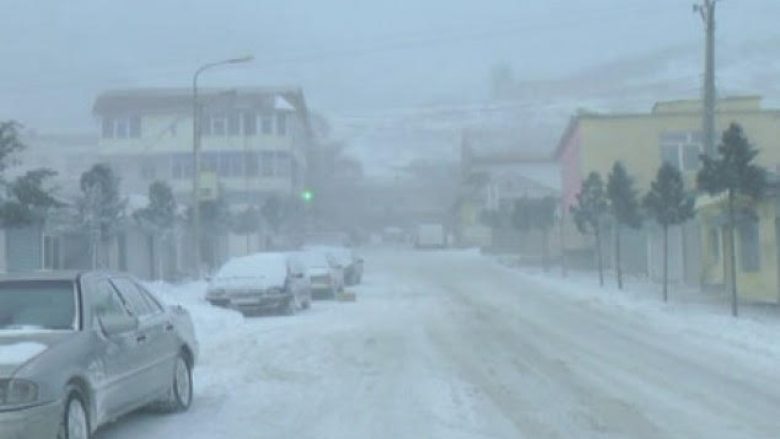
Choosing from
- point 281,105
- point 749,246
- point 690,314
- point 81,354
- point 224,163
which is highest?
point 281,105

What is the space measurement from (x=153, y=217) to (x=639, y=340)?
75.2 feet

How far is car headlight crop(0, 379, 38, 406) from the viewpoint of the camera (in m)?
7.75

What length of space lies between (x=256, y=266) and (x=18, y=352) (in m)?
19.9

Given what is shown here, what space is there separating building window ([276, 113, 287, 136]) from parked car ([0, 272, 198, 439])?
74.4 metres

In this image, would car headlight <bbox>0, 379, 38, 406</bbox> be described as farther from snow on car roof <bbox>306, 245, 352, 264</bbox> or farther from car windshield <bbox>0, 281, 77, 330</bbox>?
snow on car roof <bbox>306, 245, 352, 264</bbox>

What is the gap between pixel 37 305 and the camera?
9.32 metres

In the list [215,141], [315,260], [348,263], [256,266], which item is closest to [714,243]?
[315,260]

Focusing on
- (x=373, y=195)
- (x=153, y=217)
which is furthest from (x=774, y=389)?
(x=373, y=195)

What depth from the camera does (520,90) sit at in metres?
124

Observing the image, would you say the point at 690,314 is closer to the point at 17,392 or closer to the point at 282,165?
the point at 17,392

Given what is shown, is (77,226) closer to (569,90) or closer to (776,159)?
(776,159)

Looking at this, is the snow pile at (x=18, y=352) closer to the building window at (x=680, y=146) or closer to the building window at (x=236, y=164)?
the building window at (x=680, y=146)

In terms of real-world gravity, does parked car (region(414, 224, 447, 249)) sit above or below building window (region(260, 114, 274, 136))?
Answer: below

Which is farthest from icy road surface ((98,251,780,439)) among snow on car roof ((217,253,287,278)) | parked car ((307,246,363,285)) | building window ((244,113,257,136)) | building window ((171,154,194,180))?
building window ((171,154,194,180))
